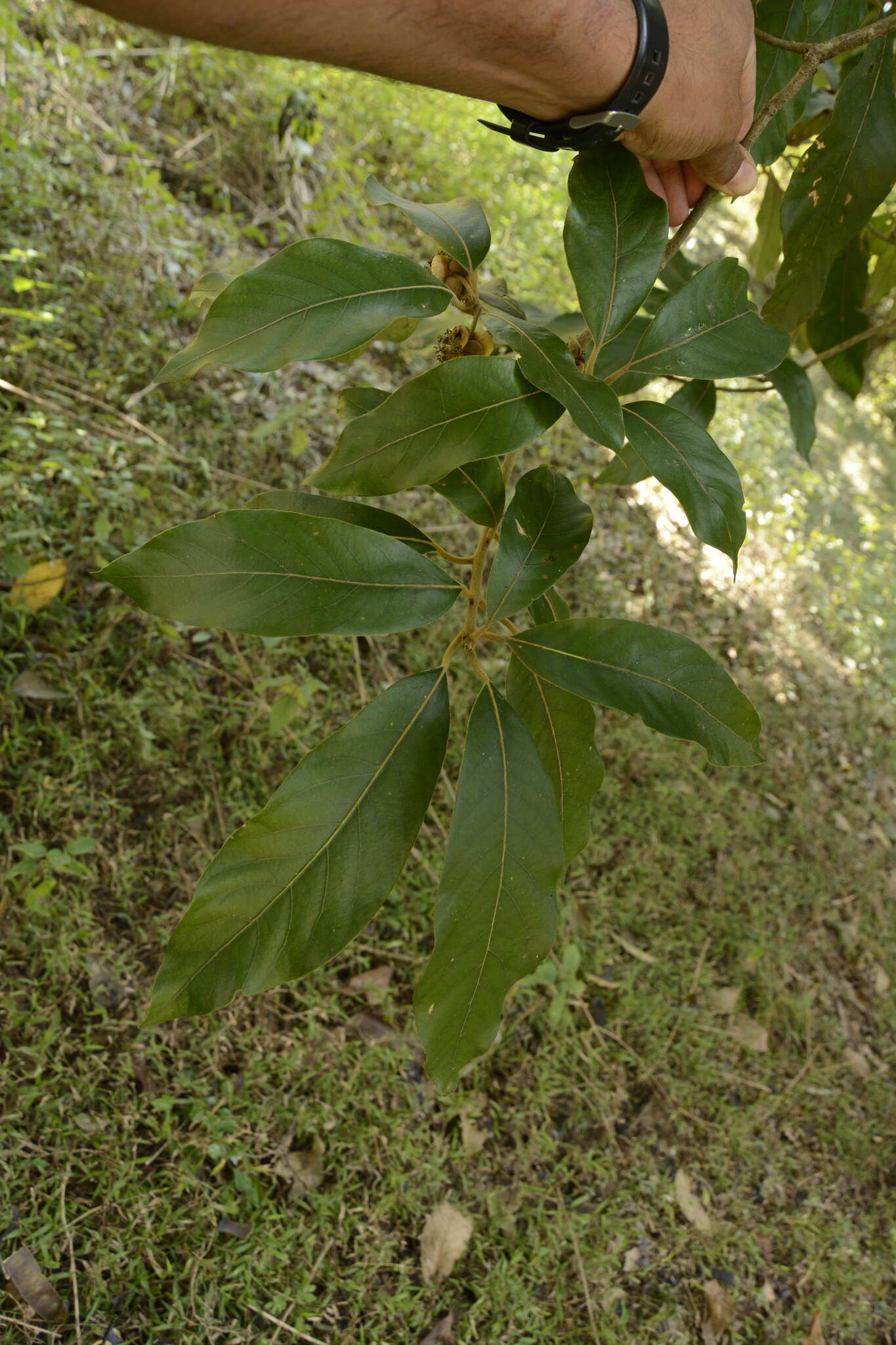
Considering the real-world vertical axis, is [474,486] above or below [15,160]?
above

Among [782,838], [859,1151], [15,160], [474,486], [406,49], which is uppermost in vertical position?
[406,49]

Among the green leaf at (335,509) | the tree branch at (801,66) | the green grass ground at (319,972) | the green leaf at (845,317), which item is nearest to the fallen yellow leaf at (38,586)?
the green grass ground at (319,972)

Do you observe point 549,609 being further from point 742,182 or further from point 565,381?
point 742,182

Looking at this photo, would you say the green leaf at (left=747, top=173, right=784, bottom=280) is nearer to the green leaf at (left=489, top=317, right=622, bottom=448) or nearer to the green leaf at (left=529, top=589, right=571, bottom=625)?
the green leaf at (left=529, top=589, right=571, bottom=625)

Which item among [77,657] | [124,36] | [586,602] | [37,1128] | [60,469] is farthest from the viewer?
Answer: [124,36]

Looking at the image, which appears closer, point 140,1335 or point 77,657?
point 140,1335

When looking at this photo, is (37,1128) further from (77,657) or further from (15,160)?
(15,160)

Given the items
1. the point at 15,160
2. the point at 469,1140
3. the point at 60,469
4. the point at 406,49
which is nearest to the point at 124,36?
the point at 15,160

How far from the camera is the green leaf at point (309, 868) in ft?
2.65

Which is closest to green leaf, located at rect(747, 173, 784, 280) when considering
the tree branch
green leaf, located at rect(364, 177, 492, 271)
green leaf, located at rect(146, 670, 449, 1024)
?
the tree branch

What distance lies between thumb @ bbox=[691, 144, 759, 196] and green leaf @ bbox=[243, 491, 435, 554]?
469 millimetres

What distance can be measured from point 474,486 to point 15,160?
202 centimetres

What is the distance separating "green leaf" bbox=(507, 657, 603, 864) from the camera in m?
1.04

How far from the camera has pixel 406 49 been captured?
72 centimetres
